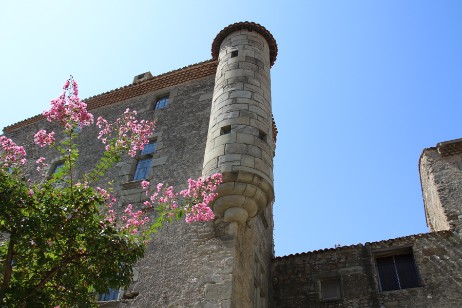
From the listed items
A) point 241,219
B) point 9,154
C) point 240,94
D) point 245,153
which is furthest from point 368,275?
point 9,154

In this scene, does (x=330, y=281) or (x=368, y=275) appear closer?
(x=368, y=275)

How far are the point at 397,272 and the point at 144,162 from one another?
6.26 meters

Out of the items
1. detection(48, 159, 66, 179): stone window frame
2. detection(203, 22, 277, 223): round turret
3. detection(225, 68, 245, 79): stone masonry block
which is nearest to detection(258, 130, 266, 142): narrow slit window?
detection(203, 22, 277, 223): round turret

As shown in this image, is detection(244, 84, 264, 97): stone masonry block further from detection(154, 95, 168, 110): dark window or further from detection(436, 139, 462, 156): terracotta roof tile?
detection(436, 139, 462, 156): terracotta roof tile

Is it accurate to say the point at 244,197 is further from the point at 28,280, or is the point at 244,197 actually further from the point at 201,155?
the point at 28,280

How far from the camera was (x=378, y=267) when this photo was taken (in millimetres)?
9758

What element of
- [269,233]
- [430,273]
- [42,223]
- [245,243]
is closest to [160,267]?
[245,243]

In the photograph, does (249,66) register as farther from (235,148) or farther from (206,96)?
(235,148)

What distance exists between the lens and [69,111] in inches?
236

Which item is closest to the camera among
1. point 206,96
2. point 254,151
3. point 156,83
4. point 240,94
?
point 254,151

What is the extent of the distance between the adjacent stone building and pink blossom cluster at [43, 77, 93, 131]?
2.88 metres

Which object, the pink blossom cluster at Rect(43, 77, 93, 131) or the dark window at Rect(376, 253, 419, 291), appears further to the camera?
the dark window at Rect(376, 253, 419, 291)

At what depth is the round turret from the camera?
311 inches

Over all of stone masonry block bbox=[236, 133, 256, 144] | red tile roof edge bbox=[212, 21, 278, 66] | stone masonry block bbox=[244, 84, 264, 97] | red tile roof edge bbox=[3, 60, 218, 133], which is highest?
red tile roof edge bbox=[212, 21, 278, 66]
